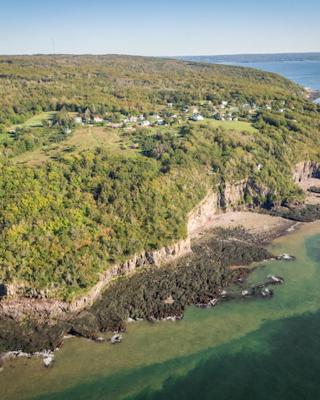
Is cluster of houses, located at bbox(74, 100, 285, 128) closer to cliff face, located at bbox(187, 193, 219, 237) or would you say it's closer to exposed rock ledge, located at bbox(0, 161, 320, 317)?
exposed rock ledge, located at bbox(0, 161, 320, 317)

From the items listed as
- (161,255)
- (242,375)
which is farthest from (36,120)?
(242,375)

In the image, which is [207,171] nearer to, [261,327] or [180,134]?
[180,134]

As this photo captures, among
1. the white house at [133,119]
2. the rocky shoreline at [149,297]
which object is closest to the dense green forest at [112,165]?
the rocky shoreline at [149,297]

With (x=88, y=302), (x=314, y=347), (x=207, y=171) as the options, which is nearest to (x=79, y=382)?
(x=88, y=302)

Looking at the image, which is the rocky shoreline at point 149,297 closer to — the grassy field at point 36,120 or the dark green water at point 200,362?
the dark green water at point 200,362

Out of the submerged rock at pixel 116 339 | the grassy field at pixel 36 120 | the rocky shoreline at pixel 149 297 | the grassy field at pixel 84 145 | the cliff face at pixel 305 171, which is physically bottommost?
the submerged rock at pixel 116 339

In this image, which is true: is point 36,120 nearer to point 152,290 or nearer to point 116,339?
point 152,290
